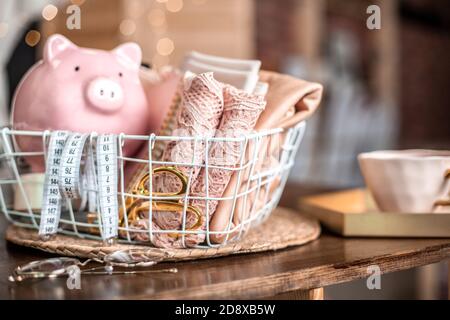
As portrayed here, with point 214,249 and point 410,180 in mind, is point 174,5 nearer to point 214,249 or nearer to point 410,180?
point 410,180

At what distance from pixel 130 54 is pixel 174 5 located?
7.77 ft

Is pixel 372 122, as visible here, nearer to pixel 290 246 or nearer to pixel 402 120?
pixel 402 120

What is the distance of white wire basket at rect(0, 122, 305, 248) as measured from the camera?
0.73 meters

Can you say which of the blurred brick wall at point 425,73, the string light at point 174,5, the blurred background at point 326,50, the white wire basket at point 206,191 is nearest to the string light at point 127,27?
the blurred background at point 326,50

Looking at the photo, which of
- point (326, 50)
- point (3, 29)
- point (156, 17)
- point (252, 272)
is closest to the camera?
point (252, 272)

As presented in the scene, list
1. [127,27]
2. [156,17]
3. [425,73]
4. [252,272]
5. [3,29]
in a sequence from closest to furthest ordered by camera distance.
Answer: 1. [252,272]
2. [3,29]
3. [127,27]
4. [156,17]
5. [425,73]

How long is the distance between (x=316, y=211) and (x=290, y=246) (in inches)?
7.8

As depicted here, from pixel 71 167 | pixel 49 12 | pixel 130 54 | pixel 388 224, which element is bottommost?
pixel 388 224

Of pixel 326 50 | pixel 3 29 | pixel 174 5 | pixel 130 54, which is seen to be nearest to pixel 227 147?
pixel 130 54

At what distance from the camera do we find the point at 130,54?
0.89 meters

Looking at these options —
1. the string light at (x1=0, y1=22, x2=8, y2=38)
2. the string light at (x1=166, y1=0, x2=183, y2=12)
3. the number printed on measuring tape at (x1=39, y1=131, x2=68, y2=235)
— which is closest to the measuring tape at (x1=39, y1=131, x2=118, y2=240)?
the number printed on measuring tape at (x1=39, y1=131, x2=68, y2=235)

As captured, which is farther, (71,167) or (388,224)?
(388,224)

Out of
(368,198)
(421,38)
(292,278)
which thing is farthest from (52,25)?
(421,38)
